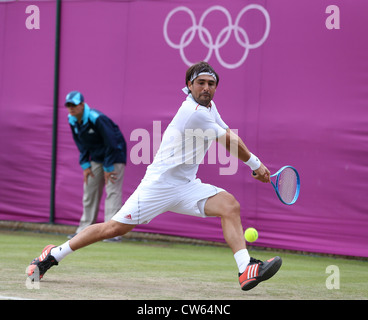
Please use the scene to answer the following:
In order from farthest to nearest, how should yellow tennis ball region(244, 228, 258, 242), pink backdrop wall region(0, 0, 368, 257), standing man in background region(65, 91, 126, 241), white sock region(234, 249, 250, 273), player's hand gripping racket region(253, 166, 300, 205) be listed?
1. standing man in background region(65, 91, 126, 241)
2. pink backdrop wall region(0, 0, 368, 257)
3. yellow tennis ball region(244, 228, 258, 242)
4. player's hand gripping racket region(253, 166, 300, 205)
5. white sock region(234, 249, 250, 273)

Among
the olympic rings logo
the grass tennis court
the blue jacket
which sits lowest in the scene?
the grass tennis court

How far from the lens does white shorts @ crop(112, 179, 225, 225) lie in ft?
19.3

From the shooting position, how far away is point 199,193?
5914 millimetres

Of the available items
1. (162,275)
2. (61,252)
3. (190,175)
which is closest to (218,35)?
(162,275)

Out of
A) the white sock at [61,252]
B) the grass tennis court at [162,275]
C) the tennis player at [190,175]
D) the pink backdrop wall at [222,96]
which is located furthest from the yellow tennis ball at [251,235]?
the white sock at [61,252]

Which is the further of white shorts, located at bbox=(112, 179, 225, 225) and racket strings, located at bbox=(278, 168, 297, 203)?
racket strings, located at bbox=(278, 168, 297, 203)

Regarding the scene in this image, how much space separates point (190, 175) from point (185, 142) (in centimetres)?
28

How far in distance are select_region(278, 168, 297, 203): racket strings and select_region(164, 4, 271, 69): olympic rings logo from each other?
367cm

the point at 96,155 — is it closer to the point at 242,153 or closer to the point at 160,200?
the point at 160,200

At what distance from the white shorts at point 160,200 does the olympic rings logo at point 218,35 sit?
4228mm

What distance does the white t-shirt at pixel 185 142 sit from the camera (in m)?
5.77

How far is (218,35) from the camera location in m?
10.0

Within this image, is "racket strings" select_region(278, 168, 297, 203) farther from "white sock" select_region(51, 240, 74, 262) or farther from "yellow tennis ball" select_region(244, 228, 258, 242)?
"white sock" select_region(51, 240, 74, 262)

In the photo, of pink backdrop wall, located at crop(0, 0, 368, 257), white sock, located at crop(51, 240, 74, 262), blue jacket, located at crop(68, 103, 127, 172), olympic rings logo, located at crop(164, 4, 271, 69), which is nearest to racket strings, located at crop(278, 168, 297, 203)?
white sock, located at crop(51, 240, 74, 262)
